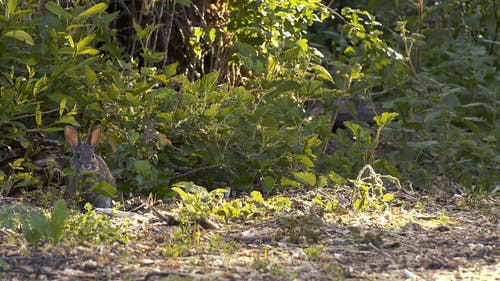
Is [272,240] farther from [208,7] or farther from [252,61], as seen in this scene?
[208,7]

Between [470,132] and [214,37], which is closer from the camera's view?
[214,37]

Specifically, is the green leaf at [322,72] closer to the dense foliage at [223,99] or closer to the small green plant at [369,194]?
the dense foliage at [223,99]

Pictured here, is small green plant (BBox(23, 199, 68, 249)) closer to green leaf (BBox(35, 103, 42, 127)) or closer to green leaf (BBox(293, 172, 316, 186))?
green leaf (BBox(35, 103, 42, 127))

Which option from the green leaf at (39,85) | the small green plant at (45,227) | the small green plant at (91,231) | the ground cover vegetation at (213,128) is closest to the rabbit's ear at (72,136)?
the ground cover vegetation at (213,128)

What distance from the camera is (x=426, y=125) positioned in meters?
7.99

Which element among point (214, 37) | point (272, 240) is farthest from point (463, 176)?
point (272, 240)

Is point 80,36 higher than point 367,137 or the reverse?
higher

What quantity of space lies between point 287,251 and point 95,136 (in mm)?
1588

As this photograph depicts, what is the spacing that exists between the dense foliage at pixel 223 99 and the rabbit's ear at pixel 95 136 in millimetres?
178

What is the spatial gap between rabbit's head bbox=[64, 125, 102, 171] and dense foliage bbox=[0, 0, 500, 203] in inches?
5.2

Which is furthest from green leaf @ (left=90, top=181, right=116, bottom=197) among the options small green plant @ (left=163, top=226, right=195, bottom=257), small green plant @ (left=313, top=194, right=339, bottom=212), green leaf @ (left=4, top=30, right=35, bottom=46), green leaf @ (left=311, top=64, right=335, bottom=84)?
green leaf @ (left=311, top=64, right=335, bottom=84)

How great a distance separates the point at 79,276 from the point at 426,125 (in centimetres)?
419

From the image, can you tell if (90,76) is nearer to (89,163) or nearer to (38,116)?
(38,116)

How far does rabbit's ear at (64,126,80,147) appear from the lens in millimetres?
6039
